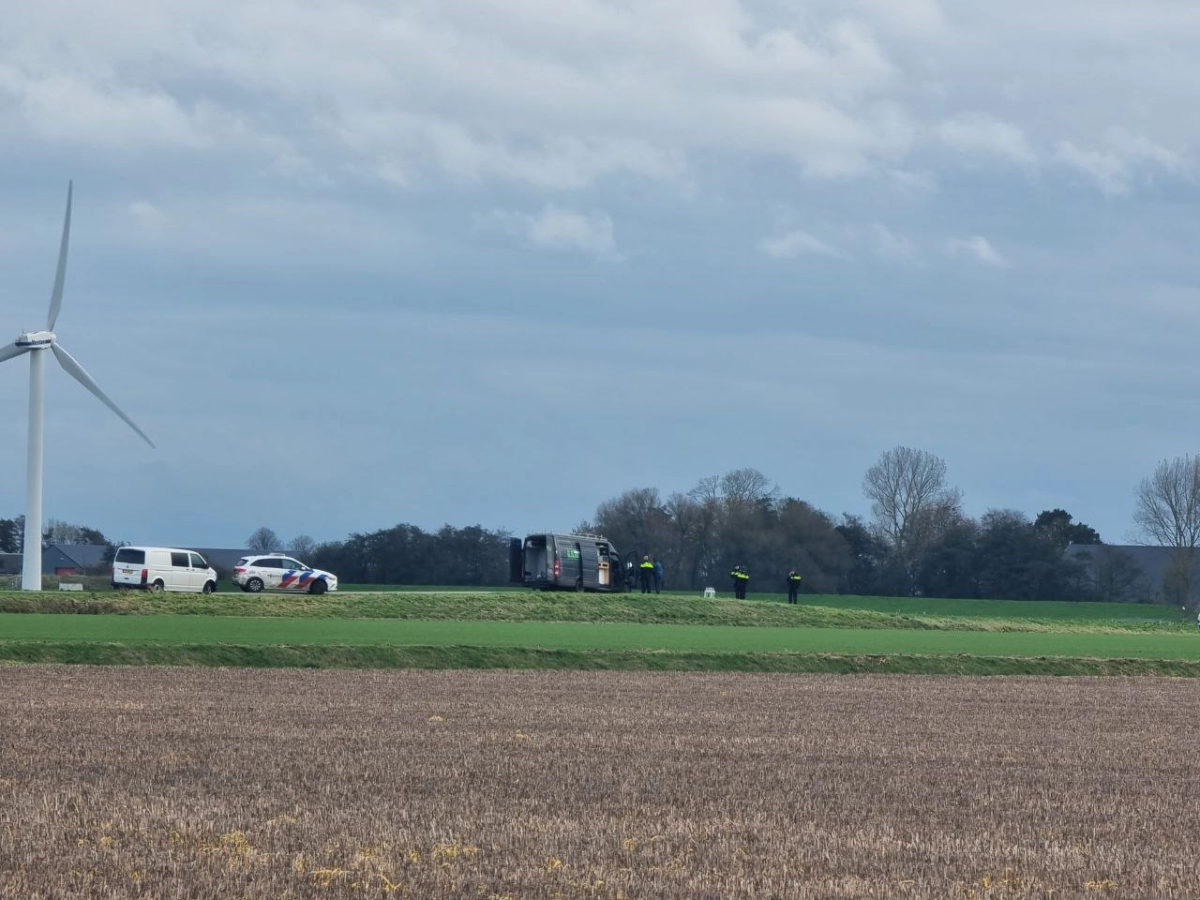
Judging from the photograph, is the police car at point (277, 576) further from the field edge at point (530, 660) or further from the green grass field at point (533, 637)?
the field edge at point (530, 660)

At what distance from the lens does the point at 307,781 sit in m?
15.9

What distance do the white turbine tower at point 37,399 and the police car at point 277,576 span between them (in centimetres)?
790

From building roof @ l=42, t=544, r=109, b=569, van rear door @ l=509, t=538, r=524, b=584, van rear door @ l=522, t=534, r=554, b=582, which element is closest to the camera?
van rear door @ l=522, t=534, r=554, b=582

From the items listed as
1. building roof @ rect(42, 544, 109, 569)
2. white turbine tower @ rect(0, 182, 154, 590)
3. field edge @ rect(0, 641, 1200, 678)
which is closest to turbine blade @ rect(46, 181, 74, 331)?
white turbine tower @ rect(0, 182, 154, 590)

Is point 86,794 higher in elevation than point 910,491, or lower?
lower

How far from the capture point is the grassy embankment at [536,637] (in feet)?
118

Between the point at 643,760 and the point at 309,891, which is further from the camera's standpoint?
the point at 643,760

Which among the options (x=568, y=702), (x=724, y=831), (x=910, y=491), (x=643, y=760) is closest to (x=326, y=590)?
(x=568, y=702)

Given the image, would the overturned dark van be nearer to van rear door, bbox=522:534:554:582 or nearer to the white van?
van rear door, bbox=522:534:554:582

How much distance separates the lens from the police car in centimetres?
7000

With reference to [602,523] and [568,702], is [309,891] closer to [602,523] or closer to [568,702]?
[568,702]

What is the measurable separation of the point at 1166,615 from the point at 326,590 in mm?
48758

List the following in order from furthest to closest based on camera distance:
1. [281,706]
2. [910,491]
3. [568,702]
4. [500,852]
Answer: [910,491] < [568,702] < [281,706] < [500,852]

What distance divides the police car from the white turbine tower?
7904 mm
